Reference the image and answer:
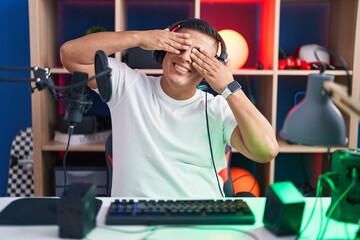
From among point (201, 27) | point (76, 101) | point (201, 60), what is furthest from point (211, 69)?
point (76, 101)

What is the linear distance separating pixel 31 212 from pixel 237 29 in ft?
6.46

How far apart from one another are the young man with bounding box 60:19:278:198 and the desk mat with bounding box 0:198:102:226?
40 centimetres

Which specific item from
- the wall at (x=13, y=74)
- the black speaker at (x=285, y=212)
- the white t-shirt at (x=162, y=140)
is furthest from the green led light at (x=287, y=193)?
the wall at (x=13, y=74)

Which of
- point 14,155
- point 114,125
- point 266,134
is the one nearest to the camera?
point 266,134

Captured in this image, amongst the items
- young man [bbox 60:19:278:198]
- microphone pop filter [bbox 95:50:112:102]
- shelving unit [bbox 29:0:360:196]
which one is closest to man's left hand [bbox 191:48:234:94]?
young man [bbox 60:19:278:198]

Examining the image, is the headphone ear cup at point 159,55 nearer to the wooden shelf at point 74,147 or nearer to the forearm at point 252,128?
the forearm at point 252,128

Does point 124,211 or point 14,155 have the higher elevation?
point 124,211

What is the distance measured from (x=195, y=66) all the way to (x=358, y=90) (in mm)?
1193

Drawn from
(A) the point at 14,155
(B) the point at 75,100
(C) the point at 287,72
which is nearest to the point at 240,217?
(B) the point at 75,100

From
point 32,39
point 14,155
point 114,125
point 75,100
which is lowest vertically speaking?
point 14,155

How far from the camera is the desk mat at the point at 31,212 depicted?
0.93 meters

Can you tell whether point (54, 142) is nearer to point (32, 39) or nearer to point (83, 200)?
point (32, 39)

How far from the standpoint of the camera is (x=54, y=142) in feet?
7.68

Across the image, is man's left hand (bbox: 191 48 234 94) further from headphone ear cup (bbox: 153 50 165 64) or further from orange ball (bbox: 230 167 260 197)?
orange ball (bbox: 230 167 260 197)
